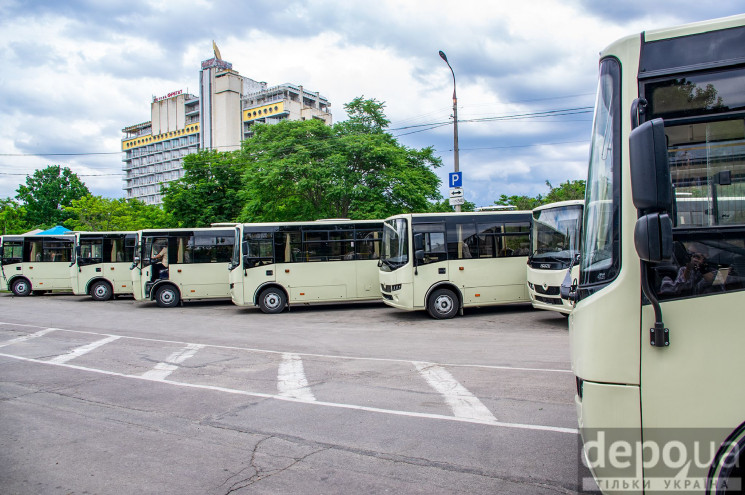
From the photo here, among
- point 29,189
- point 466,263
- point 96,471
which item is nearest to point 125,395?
point 96,471

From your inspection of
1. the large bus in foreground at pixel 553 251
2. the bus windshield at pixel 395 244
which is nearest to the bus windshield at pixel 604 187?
the large bus in foreground at pixel 553 251

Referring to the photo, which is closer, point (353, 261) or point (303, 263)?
point (303, 263)

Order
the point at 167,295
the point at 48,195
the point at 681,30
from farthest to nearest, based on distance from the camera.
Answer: the point at 48,195
the point at 167,295
the point at 681,30

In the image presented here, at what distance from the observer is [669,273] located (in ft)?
9.45

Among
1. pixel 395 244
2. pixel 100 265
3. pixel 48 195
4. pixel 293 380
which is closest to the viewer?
pixel 293 380

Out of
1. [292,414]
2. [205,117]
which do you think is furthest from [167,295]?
[205,117]

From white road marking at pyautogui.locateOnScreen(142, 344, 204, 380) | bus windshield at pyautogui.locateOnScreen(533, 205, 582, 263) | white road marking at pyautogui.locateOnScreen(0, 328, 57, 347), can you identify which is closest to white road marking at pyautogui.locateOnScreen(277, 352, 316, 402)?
white road marking at pyautogui.locateOnScreen(142, 344, 204, 380)

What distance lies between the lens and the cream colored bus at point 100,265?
23.6m

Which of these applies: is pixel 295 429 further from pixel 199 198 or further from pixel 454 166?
pixel 199 198

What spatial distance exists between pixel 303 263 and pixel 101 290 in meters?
11.9

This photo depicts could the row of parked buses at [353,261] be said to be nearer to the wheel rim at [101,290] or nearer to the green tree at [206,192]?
the wheel rim at [101,290]

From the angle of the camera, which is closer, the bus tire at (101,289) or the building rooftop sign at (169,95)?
the bus tire at (101,289)

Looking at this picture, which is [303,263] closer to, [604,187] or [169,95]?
[604,187]

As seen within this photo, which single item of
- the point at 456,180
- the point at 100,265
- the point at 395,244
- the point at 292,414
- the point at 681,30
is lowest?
the point at 292,414
